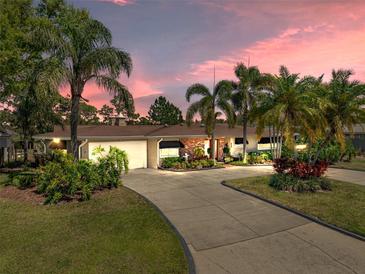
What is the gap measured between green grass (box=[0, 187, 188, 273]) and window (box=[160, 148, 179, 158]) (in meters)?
9.59

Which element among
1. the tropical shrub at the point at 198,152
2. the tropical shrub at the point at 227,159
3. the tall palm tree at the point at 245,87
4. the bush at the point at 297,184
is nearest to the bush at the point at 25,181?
the tropical shrub at the point at 198,152

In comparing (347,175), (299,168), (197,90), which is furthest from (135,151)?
(347,175)

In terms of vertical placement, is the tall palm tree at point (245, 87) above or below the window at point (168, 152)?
above

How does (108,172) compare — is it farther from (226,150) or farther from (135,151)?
(226,150)

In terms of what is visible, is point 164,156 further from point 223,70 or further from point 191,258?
point 191,258

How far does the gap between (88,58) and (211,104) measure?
10384 millimetres

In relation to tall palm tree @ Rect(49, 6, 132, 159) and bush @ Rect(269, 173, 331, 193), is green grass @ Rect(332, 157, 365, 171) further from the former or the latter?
tall palm tree @ Rect(49, 6, 132, 159)

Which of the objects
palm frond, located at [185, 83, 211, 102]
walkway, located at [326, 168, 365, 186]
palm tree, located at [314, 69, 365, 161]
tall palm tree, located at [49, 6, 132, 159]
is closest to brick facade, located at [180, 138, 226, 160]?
palm frond, located at [185, 83, 211, 102]

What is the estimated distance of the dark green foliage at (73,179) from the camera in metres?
10.7

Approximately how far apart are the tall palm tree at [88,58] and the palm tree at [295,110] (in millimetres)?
8330

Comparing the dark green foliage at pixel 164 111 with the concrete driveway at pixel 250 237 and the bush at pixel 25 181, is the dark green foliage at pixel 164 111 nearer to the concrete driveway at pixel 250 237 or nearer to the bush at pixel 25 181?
the bush at pixel 25 181

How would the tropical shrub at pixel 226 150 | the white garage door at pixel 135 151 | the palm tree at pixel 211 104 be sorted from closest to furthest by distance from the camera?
the white garage door at pixel 135 151, the palm tree at pixel 211 104, the tropical shrub at pixel 226 150

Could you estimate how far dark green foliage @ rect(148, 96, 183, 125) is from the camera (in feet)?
208

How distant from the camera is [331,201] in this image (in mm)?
10430
